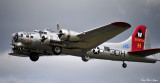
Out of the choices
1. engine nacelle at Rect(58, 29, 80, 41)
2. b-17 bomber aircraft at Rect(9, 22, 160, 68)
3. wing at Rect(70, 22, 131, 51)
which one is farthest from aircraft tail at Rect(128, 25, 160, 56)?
engine nacelle at Rect(58, 29, 80, 41)

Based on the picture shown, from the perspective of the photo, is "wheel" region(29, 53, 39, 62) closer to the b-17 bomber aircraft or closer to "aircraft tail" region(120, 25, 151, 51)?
the b-17 bomber aircraft

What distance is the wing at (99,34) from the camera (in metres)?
20.0

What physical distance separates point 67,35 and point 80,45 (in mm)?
2250

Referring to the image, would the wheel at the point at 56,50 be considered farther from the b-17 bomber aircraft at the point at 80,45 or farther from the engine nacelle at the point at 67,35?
the engine nacelle at the point at 67,35

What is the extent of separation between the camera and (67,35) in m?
20.8

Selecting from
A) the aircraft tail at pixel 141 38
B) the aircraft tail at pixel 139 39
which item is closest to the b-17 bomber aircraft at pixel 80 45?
the aircraft tail at pixel 139 39

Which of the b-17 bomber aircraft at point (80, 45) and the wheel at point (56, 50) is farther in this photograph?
the wheel at point (56, 50)

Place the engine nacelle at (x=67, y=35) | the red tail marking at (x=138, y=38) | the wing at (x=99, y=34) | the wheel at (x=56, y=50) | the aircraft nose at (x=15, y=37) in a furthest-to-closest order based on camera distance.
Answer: the red tail marking at (x=138, y=38) → the wheel at (x=56, y=50) → the aircraft nose at (x=15, y=37) → the engine nacelle at (x=67, y=35) → the wing at (x=99, y=34)

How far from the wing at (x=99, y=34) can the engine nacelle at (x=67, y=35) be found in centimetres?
42

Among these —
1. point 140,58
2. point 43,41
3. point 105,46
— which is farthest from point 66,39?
point 140,58

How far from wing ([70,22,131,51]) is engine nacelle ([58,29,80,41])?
425mm

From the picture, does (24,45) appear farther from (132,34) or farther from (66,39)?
(132,34)

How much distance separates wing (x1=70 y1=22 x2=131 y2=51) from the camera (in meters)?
20.0

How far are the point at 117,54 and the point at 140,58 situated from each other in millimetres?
2559
